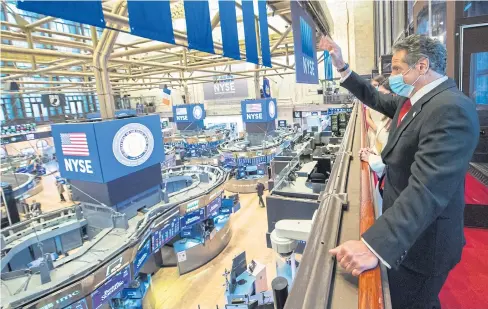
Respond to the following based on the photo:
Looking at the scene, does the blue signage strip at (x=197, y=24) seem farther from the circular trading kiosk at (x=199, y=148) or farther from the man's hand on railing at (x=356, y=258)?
the circular trading kiosk at (x=199, y=148)

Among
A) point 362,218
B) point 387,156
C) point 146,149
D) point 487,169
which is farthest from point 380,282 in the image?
point 146,149

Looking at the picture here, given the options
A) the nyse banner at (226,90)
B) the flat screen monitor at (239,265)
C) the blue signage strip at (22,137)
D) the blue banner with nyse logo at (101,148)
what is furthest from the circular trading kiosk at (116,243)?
the nyse banner at (226,90)

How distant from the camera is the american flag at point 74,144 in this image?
5.63 metres

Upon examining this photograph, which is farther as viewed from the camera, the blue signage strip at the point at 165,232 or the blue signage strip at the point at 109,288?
the blue signage strip at the point at 165,232

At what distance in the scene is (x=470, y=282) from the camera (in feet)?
8.22

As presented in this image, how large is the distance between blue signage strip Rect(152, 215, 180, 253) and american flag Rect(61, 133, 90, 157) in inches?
101

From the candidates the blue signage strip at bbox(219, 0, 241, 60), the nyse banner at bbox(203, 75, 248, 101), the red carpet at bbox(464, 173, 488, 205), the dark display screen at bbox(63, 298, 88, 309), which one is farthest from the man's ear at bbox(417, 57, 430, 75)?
the nyse banner at bbox(203, 75, 248, 101)

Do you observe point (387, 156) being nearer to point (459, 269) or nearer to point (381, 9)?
point (459, 269)

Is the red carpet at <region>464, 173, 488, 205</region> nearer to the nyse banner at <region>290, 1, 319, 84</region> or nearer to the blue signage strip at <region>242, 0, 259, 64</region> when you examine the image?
the nyse banner at <region>290, 1, 319, 84</region>

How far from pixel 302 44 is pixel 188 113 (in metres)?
16.8

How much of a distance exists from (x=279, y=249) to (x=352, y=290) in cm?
114

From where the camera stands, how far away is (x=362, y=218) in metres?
1.27

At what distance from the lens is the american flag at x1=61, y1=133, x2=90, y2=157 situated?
222 inches

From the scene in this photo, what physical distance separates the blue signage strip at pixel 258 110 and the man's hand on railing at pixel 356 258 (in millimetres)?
15042
